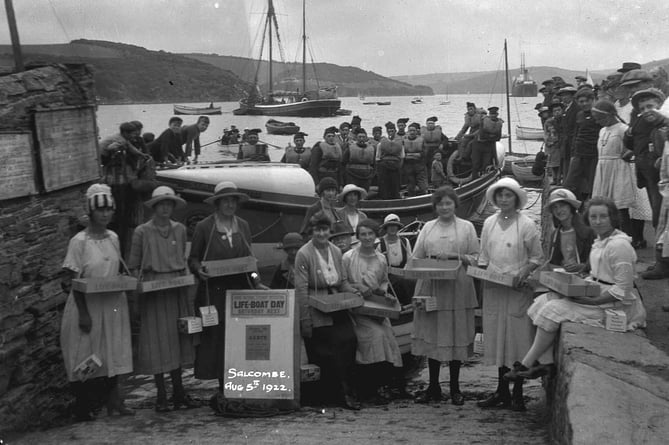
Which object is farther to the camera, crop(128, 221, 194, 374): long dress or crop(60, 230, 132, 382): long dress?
crop(128, 221, 194, 374): long dress

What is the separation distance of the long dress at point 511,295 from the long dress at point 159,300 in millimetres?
2605

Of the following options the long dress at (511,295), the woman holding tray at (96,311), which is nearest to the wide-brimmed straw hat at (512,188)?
the long dress at (511,295)

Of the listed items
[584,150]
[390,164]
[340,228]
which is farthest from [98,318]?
[390,164]

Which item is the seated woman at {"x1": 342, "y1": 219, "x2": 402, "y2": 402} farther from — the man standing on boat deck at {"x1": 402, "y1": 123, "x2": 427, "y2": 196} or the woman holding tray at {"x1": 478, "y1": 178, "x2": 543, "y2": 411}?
the man standing on boat deck at {"x1": 402, "y1": 123, "x2": 427, "y2": 196}

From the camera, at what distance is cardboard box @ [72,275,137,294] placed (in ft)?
17.7

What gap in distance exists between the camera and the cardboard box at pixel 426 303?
588cm

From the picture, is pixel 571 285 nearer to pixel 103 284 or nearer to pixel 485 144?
pixel 103 284

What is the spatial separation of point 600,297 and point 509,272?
0.78m

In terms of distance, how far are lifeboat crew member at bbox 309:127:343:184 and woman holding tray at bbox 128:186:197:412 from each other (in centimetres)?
738

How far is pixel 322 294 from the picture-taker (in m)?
5.92

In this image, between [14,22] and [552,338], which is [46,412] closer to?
[14,22]

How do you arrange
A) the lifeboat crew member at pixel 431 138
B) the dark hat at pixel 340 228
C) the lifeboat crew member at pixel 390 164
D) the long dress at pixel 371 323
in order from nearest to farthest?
the long dress at pixel 371 323 < the dark hat at pixel 340 228 < the lifeboat crew member at pixel 390 164 < the lifeboat crew member at pixel 431 138

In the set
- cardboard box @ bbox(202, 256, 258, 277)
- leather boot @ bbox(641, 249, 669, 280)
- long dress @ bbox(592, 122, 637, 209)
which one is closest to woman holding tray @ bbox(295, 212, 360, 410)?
cardboard box @ bbox(202, 256, 258, 277)

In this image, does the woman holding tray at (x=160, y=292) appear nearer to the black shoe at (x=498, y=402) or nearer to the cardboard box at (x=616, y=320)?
the black shoe at (x=498, y=402)
